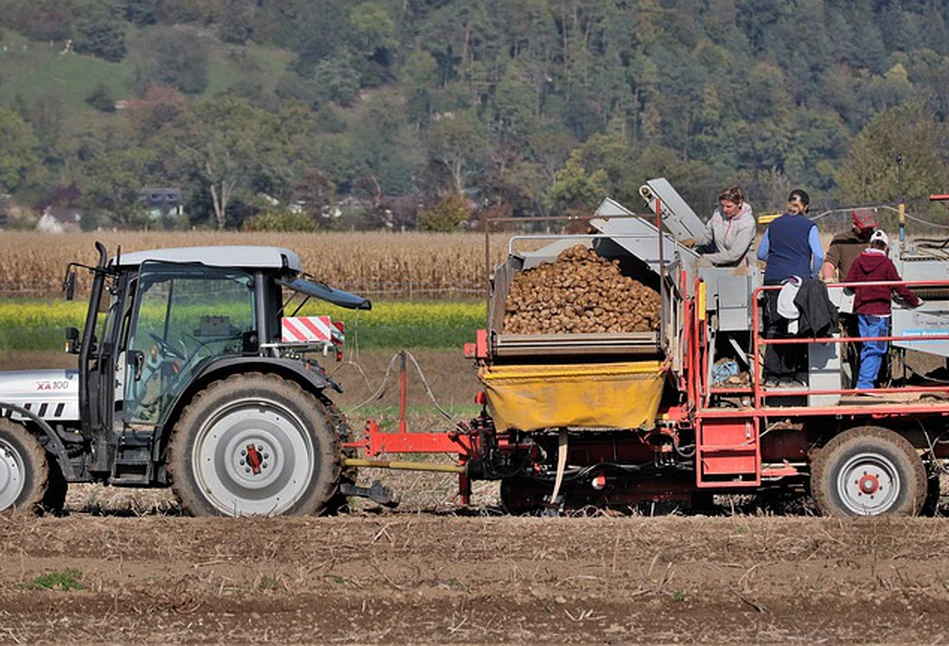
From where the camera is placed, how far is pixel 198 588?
9477 millimetres

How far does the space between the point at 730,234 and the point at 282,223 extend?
2138 inches

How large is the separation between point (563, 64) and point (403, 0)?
74.5 ft

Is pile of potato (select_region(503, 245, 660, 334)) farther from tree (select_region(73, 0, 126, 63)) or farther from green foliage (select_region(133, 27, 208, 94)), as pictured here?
tree (select_region(73, 0, 126, 63))

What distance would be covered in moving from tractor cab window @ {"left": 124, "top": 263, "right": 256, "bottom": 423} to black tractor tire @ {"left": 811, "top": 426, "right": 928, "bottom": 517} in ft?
15.0

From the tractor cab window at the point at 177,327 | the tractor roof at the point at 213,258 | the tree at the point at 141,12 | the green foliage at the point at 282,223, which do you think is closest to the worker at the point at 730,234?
the tractor roof at the point at 213,258

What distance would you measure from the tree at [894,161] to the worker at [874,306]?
36.5m

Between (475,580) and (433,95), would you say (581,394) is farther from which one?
(433,95)

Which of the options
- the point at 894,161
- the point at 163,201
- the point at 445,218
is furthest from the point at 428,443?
the point at 163,201

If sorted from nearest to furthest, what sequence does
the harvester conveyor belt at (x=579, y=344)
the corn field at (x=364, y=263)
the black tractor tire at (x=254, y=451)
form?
the harvester conveyor belt at (x=579, y=344) < the black tractor tire at (x=254, y=451) < the corn field at (x=364, y=263)

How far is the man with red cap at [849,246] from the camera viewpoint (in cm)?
1279

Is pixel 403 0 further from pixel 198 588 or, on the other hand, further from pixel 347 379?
pixel 198 588

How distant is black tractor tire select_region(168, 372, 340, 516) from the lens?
458 inches

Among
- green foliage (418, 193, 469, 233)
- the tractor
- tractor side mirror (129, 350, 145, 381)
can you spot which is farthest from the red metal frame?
green foliage (418, 193, 469, 233)

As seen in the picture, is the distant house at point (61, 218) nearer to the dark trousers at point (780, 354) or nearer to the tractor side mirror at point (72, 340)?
the tractor side mirror at point (72, 340)
